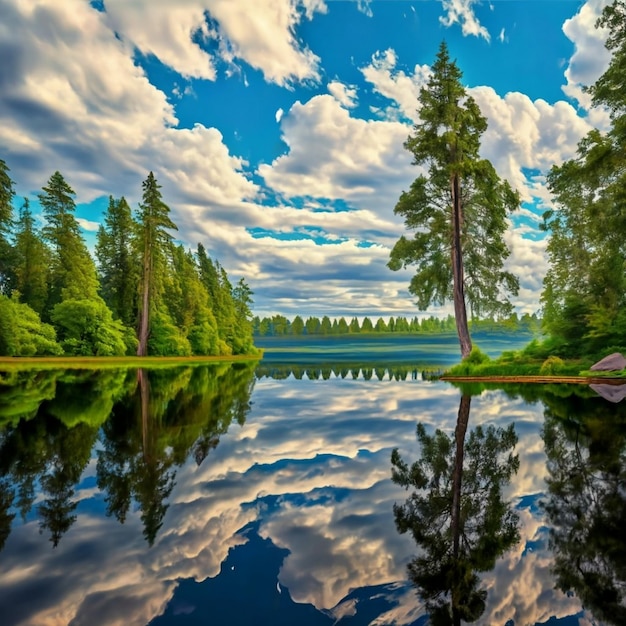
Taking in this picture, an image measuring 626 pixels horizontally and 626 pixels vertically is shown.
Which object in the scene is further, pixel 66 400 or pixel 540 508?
pixel 66 400

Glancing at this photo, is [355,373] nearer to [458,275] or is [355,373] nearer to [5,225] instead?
[458,275]

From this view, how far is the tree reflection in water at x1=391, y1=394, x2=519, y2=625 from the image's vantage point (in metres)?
3.04

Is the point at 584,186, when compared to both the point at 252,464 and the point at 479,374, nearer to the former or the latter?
the point at 479,374

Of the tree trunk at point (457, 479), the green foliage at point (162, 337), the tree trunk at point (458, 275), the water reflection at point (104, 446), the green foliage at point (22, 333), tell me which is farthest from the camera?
the green foliage at point (162, 337)

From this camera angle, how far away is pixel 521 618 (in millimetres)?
2791

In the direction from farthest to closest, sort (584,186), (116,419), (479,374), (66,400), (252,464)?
(584,186) < (479,374) < (66,400) < (116,419) < (252,464)

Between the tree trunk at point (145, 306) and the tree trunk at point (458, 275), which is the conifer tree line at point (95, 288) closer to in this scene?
the tree trunk at point (145, 306)

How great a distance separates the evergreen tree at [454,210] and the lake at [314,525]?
15.1 m

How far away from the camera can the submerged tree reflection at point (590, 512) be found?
3.10m

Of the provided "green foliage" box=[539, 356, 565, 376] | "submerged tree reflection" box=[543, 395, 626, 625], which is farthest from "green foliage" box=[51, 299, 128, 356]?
"submerged tree reflection" box=[543, 395, 626, 625]

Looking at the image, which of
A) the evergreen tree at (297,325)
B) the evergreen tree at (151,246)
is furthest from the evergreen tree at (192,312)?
the evergreen tree at (297,325)

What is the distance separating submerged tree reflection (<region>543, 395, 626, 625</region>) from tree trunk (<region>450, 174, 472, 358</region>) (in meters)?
13.5

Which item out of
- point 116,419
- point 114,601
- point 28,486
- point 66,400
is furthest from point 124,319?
point 114,601

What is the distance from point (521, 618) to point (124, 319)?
163 feet
